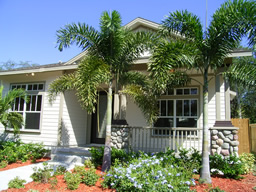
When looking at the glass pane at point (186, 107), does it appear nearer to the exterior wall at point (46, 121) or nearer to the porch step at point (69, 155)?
the porch step at point (69, 155)

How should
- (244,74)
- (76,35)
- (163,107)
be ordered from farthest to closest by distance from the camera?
1. (163,107)
2. (76,35)
3. (244,74)

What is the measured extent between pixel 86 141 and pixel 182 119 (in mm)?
5056

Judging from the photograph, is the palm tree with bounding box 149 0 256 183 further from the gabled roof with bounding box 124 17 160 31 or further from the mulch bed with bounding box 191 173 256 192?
the gabled roof with bounding box 124 17 160 31

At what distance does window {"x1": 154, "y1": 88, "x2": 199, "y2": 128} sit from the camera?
9.06 metres

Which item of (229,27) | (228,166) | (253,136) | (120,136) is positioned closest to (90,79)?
(120,136)

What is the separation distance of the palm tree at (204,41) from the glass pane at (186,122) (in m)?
3.39

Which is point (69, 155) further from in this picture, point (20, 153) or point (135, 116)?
point (135, 116)

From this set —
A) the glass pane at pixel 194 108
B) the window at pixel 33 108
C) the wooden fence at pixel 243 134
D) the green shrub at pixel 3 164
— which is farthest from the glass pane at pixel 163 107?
the green shrub at pixel 3 164

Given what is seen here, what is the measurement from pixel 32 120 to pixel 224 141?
8.42m

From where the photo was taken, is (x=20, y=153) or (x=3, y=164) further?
(x=20, y=153)

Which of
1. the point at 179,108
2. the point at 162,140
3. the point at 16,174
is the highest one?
the point at 179,108

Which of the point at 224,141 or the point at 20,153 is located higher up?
the point at 224,141

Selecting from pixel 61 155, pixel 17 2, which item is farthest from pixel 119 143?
pixel 17 2

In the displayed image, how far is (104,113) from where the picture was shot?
444 inches
